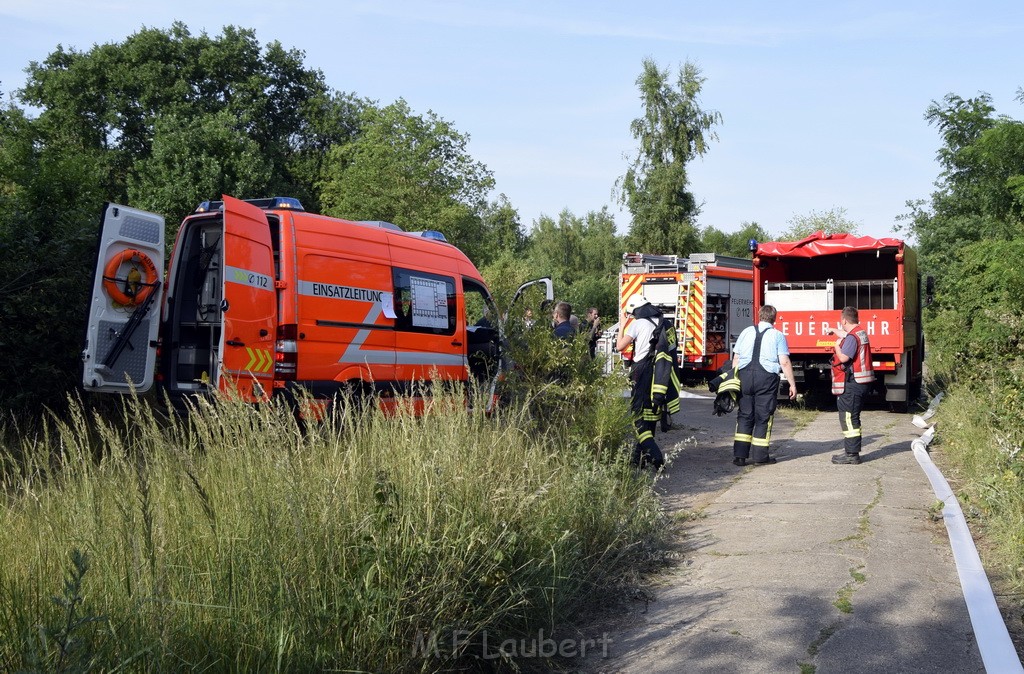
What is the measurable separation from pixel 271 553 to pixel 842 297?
15024 millimetres

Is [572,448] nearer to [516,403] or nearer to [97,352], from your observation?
[516,403]

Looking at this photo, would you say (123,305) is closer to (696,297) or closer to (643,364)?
(643,364)

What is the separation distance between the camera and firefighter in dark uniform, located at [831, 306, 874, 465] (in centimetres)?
1085

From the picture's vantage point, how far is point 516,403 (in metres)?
8.12

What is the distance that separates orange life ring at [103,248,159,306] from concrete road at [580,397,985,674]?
16.2 feet

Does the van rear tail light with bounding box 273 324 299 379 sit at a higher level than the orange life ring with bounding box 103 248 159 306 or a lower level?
lower

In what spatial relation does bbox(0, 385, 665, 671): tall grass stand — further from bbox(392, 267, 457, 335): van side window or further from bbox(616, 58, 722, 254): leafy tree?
bbox(616, 58, 722, 254): leafy tree

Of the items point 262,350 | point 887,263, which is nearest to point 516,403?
point 262,350

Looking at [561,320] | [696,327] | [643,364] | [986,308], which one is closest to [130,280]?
[561,320]

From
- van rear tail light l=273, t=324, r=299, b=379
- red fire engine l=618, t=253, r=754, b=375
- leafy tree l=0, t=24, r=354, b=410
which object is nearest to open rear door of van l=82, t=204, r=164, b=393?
van rear tail light l=273, t=324, r=299, b=379

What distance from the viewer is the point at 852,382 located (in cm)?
1122

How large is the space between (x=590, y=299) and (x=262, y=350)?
115 ft

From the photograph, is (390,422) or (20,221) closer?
(390,422)

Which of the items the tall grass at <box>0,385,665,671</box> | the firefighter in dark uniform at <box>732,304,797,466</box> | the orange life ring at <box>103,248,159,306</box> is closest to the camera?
the tall grass at <box>0,385,665,671</box>
